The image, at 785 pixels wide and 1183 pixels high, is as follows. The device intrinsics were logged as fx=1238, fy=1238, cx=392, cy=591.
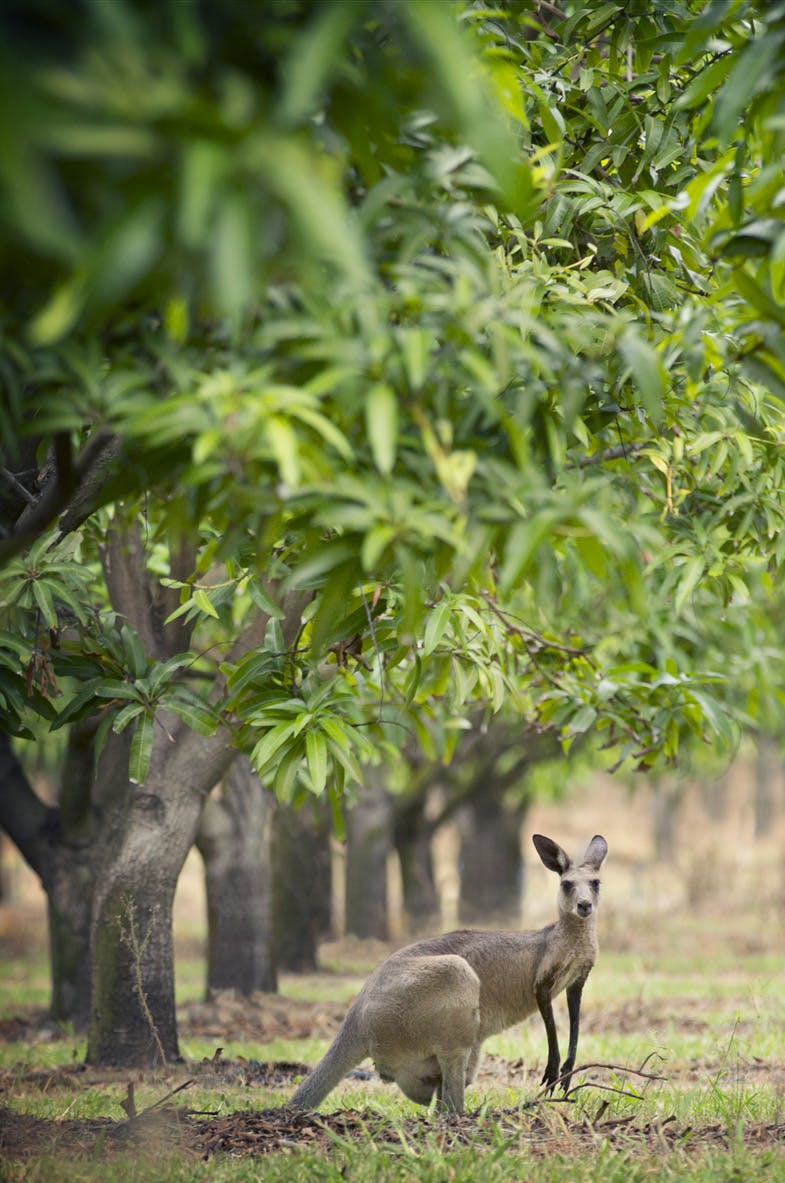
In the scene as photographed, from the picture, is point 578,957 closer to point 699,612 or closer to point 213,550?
point 213,550

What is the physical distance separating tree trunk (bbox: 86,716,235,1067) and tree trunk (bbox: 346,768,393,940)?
30.8 ft

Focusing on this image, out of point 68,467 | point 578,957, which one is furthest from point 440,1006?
point 68,467

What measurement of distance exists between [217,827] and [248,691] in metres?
5.72

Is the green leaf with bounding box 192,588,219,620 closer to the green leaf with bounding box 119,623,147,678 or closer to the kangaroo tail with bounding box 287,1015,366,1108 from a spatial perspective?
the green leaf with bounding box 119,623,147,678

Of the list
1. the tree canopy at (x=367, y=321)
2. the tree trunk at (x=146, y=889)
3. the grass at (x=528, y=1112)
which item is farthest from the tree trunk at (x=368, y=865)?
the tree canopy at (x=367, y=321)

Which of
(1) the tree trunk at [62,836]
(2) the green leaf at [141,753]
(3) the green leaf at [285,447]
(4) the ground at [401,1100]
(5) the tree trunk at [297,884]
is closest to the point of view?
(3) the green leaf at [285,447]

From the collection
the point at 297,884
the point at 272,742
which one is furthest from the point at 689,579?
the point at 297,884

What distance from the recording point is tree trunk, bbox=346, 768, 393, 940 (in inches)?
684

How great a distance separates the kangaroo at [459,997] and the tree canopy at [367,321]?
3.39ft

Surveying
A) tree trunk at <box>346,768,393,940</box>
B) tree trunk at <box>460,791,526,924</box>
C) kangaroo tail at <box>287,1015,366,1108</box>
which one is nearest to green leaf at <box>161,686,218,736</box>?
kangaroo tail at <box>287,1015,366,1108</box>

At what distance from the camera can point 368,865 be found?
17922 millimetres

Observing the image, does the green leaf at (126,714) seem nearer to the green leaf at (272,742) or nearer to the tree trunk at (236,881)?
the green leaf at (272,742)

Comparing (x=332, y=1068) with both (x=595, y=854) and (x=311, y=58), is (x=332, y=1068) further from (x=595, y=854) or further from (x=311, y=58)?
(x=311, y=58)

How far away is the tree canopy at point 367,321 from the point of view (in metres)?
2.51
